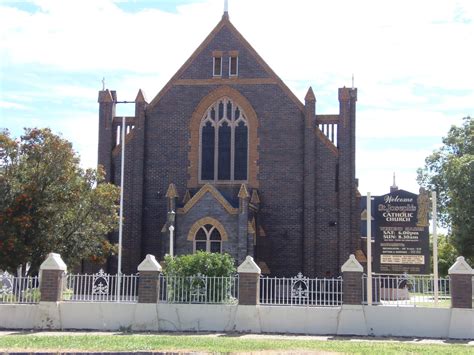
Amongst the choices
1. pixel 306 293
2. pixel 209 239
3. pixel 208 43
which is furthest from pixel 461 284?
pixel 208 43

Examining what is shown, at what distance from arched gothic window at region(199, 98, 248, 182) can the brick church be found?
5 centimetres

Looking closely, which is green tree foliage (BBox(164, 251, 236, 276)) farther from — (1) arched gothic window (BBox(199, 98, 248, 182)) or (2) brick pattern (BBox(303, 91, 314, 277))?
(1) arched gothic window (BBox(199, 98, 248, 182))

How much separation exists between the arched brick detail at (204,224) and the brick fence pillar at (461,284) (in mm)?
12623

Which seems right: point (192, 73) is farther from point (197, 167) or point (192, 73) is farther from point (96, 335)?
point (96, 335)

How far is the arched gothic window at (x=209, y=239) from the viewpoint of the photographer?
3116 centimetres

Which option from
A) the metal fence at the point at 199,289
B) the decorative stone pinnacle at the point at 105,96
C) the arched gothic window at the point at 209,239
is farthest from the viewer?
the decorative stone pinnacle at the point at 105,96

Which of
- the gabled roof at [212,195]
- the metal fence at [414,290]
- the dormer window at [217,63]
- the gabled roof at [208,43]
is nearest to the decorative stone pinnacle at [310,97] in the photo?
the gabled roof at [208,43]

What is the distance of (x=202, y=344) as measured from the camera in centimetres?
1717

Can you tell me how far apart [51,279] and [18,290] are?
130 cm

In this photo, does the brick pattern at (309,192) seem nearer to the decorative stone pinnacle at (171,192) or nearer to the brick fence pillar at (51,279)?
the decorative stone pinnacle at (171,192)

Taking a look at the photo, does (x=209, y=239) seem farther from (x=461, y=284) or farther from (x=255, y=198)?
(x=461, y=284)

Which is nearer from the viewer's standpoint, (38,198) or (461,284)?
(461,284)

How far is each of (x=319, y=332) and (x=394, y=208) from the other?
4.58 m

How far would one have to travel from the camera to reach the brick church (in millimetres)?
32531
